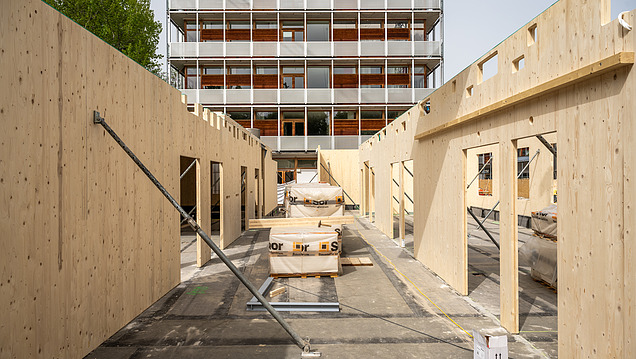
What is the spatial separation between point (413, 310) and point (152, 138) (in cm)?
596

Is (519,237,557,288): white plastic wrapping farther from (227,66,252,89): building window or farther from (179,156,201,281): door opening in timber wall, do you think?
(227,66,252,89): building window

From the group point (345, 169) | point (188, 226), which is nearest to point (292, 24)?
point (345, 169)

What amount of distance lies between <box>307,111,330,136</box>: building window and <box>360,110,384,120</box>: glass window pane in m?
2.98

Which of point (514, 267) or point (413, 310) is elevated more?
point (514, 267)

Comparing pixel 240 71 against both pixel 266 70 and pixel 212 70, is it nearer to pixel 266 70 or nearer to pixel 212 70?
pixel 266 70

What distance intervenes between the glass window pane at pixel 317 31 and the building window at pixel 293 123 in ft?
21.3

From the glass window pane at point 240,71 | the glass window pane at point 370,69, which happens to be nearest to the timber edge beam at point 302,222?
the glass window pane at point 370,69

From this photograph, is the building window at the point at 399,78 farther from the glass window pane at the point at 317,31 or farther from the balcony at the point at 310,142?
the glass window pane at the point at 317,31

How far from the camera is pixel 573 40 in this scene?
4535 millimetres

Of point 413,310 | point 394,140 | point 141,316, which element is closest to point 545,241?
point 413,310

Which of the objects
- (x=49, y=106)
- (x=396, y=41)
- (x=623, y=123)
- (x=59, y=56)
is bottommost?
(x=623, y=123)

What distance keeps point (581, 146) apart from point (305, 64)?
2789cm

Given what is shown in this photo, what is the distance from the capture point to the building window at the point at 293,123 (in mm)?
31359

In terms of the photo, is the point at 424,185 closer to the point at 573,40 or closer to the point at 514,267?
the point at 514,267
